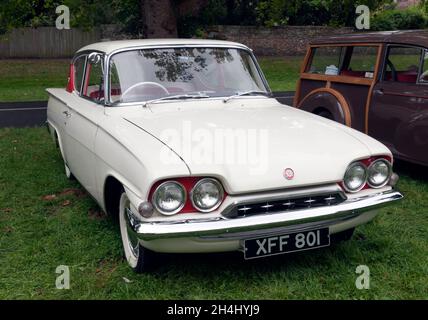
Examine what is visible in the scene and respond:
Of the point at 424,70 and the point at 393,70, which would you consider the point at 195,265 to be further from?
the point at 393,70

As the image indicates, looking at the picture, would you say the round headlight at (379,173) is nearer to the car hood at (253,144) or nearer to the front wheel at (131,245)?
the car hood at (253,144)

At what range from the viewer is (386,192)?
3.45 metres

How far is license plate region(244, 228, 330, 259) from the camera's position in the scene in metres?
3.07

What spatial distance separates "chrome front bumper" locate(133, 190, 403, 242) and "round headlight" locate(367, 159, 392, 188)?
18cm

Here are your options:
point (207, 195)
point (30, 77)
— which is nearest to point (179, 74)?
point (207, 195)

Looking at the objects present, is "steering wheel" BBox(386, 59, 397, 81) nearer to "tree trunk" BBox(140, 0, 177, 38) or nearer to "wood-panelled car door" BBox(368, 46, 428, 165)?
"wood-panelled car door" BBox(368, 46, 428, 165)

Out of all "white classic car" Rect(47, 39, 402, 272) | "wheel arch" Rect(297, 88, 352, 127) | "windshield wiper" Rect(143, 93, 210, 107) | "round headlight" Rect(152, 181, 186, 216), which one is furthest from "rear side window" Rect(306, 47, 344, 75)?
"round headlight" Rect(152, 181, 186, 216)

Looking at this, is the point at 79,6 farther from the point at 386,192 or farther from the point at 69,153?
the point at 386,192

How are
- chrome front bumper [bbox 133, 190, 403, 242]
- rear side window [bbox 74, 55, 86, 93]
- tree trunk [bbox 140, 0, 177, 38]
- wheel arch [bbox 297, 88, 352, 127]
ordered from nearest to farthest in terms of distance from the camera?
chrome front bumper [bbox 133, 190, 403, 242]
rear side window [bbox 74, 55, 86, 93]
wheel arch [bbox 297, 88, 352, 127]
tree trunk [bbox 140, 0, 177, 38]

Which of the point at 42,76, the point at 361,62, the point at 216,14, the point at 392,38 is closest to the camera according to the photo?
the point at 392,38

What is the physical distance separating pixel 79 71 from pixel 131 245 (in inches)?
94.8

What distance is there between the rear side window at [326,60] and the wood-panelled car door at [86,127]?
3312 millimetres

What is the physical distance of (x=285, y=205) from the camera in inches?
123
